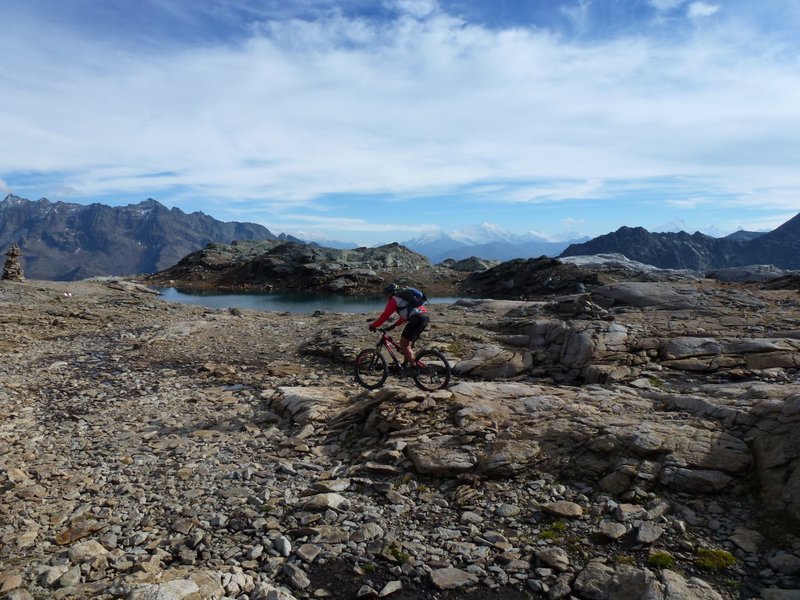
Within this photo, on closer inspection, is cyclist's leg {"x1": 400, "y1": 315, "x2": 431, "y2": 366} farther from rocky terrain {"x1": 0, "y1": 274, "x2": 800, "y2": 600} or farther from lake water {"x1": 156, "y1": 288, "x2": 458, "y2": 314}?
lake water {"x1": 156, "y1": 288, "x2": 458, "y2": 314}

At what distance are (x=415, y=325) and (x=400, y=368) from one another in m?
1.93

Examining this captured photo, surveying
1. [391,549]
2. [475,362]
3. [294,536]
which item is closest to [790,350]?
[475,362]

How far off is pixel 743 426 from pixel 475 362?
10299 millimetres

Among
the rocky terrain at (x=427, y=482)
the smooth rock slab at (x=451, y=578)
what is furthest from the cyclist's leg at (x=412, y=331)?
the smooth rock slab at (x=451, y=578)

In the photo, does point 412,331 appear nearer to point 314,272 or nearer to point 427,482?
point 427,482

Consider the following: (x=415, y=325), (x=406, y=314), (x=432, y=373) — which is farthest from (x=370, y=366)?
(x=406, y=314)

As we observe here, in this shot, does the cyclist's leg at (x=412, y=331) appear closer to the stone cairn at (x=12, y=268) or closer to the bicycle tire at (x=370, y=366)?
the bicycle tire at (x=370, y=366)

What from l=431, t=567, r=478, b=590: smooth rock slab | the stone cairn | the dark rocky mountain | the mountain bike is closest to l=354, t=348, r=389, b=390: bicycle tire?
the mountain bike

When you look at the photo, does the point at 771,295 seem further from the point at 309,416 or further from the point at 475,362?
the point at 309,416

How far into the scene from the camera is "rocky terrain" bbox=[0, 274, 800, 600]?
25.7 ft

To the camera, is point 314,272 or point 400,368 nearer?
point 400,368

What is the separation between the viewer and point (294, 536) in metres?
9.10

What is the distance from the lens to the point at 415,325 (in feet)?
54.0

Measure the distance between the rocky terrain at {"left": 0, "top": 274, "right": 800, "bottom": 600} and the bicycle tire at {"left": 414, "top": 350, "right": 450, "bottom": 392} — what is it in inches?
57.4
